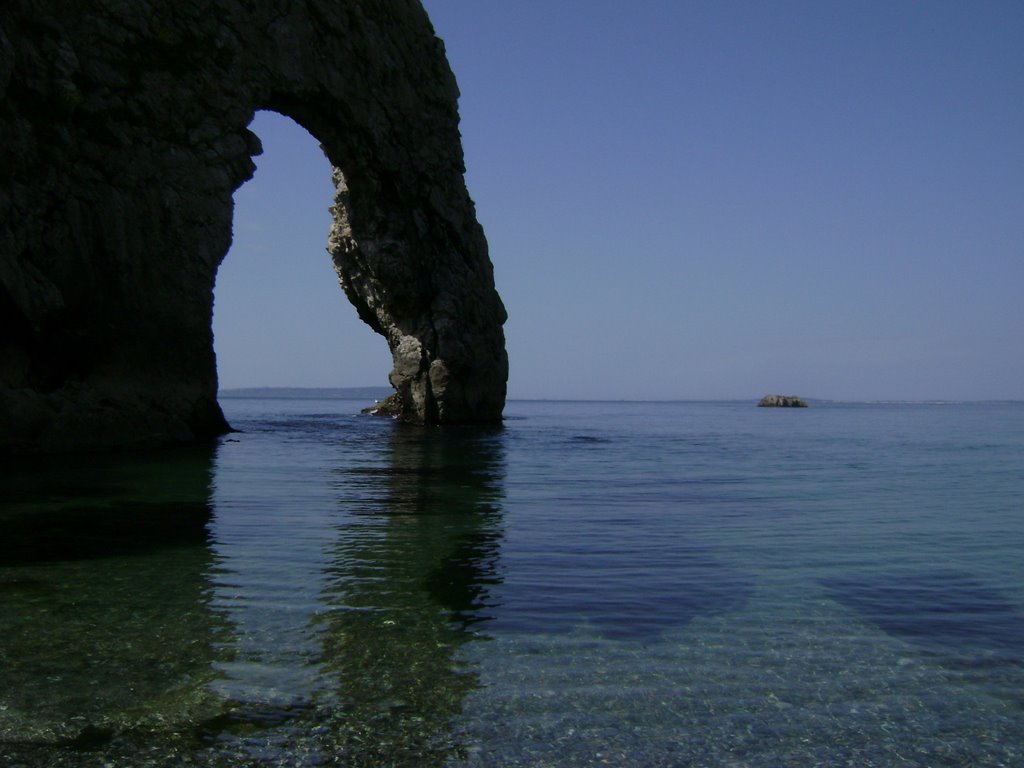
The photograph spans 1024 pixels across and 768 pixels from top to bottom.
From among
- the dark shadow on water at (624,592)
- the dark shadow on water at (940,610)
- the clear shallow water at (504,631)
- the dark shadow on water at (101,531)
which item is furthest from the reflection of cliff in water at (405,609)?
the dark shadow on water at (940,610)

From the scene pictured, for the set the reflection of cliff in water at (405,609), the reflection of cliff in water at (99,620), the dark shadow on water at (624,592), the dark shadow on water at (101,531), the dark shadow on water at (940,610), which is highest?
the dark shadow on water at (940,610)

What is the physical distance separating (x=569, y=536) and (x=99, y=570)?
17.4ft

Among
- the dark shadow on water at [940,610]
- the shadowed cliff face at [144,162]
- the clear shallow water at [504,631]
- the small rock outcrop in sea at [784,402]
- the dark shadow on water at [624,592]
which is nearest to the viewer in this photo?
the clear shallow water at [504,631]

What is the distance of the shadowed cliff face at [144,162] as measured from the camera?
2064cm

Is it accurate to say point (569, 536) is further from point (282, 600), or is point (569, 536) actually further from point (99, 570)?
point (99, 570)

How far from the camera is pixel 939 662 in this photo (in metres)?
5.62

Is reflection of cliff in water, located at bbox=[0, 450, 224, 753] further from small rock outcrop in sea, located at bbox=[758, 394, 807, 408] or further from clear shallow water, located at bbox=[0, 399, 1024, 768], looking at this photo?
small rock outcrop in sea, located at bbox=[758, 394, 807, 408]

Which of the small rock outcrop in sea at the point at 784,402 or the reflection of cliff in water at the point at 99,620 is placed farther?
the small rock outcrop in sea at the point at 784,402

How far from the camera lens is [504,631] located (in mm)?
6234

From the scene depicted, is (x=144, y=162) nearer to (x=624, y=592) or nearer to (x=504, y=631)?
(x=624, y=592)

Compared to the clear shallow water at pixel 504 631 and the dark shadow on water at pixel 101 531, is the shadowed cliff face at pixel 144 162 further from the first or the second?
the dark shadow on water at pixel 101 531

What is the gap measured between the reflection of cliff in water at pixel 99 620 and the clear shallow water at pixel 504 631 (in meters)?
0.03

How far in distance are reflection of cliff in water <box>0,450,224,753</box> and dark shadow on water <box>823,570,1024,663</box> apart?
5.10m

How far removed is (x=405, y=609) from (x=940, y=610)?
449 centimetres
